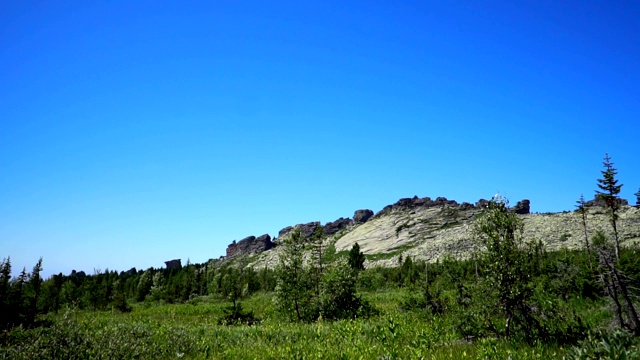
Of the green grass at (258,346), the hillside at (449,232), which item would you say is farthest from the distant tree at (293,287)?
the hillside at (449,232)

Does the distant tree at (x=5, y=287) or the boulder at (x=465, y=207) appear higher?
the boulder at (x=465, y=207)

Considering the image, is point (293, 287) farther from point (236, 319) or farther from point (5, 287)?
point (5, 287)

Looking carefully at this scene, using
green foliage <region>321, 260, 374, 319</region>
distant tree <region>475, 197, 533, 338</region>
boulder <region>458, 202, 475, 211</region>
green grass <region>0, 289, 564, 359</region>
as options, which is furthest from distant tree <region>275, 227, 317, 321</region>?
boulder <region>458, 202, 475, 211</region>

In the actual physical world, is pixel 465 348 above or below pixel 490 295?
below

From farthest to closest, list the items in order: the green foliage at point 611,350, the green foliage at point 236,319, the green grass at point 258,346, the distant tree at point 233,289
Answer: the distant tree at point 233,289, the green foliage at point 236,319, the green grass at point 258,346, the green foliage at point 611,350

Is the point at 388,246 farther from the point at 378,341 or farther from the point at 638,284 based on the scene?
the point at 378,341

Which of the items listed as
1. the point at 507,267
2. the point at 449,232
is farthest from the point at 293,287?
the point at 449,232

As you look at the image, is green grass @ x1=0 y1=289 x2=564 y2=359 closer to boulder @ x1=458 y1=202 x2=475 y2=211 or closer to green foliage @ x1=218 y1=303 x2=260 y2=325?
Answer: green foliage @ x1=218 y1=303 x2=260 y2=325

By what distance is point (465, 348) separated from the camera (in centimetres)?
1096

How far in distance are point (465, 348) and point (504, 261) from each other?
11.5ft

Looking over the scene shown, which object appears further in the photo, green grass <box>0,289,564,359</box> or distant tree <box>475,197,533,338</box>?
distant tree <box>475,197,533,338</box>

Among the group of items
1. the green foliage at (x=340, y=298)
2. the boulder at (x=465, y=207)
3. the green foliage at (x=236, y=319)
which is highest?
the boulder at (x=465, y=207)

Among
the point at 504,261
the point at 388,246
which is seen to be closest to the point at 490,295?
the point at 504,261

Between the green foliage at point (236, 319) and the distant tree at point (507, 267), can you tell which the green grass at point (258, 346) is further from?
the green foliage at point (236, 319)
